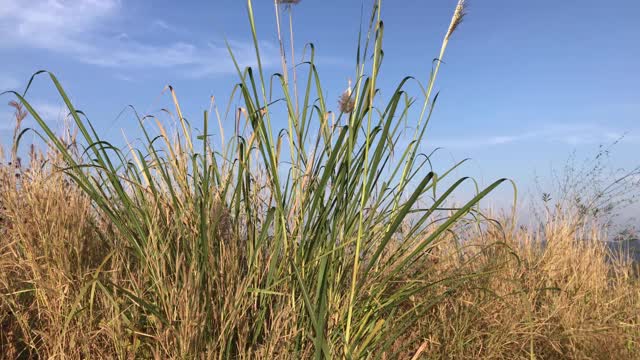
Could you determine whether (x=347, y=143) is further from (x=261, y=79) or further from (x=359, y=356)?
(x=359, y=356)

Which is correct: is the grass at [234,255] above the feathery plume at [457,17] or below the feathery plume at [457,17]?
below

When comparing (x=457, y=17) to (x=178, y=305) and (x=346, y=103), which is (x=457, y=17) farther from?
(x=178, y=305)

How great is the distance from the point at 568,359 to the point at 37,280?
8.63 ft

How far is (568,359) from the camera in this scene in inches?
122

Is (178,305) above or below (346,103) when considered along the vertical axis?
below

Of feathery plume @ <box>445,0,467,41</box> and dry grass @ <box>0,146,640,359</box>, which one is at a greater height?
feathery plume @ <box>445,0,467,41</box>

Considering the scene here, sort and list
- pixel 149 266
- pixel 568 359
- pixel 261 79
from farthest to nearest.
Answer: pixel 568 359 → pixel 261 79 → pixel 149 266

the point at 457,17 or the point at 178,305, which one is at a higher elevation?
the point at 457,17

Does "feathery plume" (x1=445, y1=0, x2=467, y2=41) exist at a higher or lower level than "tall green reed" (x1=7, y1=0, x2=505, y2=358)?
higher

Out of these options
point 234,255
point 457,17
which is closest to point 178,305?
point 234,255

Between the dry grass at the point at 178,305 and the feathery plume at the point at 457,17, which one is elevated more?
the feathery plume at the point at 457,17

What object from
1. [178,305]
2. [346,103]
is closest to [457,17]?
[346,103]

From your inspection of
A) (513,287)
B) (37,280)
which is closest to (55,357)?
(37,280)

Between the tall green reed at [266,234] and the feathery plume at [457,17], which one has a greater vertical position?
the feathery plume at [457,17]
